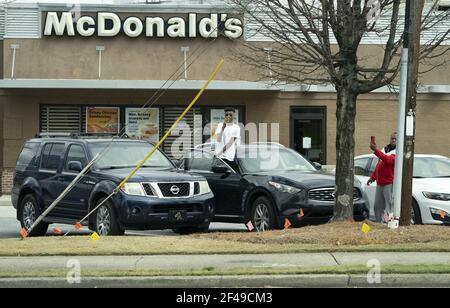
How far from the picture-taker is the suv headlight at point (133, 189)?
42.5ft

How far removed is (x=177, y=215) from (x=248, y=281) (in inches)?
174

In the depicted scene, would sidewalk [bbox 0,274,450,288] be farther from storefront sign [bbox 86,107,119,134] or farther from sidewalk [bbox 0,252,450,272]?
storefront sign [bbox 86,107,119,134]

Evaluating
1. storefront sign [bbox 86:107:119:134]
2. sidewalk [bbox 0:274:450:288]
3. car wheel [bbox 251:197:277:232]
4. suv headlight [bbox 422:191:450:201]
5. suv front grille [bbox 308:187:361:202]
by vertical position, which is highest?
storefront sign [bbox 86:107:119:134]

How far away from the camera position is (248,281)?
29.3 ft

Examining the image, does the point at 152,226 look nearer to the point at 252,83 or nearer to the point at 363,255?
the point at 363,255

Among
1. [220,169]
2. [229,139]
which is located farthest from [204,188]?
[229,139]

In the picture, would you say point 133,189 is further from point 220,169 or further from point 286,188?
point 286,188

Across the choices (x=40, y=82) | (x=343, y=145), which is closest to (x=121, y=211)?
(x=343, y=145)

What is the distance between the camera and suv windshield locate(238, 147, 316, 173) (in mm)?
14719

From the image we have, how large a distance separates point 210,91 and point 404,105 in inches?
595

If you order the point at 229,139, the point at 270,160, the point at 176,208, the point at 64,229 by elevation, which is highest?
the point at 229,139

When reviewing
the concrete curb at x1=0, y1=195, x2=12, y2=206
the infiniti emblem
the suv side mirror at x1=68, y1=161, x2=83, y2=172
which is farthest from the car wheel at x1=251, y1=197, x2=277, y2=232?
the concrete curb at x1=0, y1=195, x2=12, y2=206

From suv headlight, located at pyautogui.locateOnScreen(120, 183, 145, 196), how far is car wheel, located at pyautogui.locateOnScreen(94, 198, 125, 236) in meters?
0.38

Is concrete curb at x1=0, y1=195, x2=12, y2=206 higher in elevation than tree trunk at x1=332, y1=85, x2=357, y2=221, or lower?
lower
